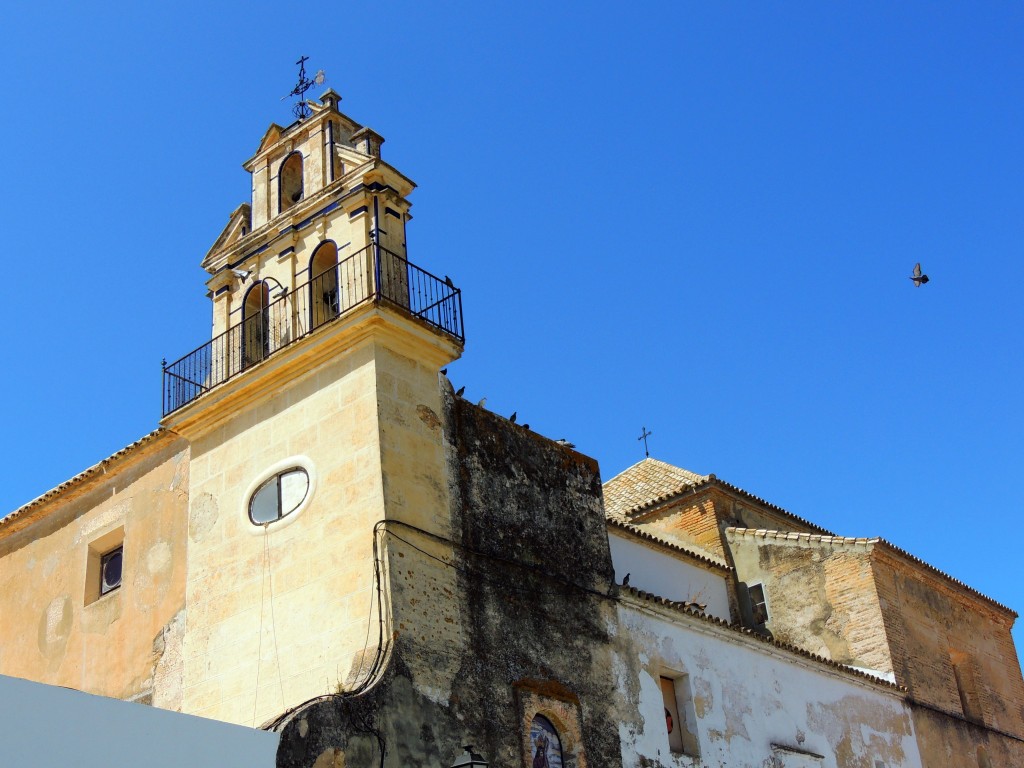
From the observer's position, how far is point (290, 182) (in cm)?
1616

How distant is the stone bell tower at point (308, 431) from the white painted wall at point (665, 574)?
17.6 ft

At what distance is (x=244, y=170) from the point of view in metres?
16.6

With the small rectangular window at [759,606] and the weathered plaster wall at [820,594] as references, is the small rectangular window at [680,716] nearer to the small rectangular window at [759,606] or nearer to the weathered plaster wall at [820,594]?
the weathered plaster wall at [820,594]

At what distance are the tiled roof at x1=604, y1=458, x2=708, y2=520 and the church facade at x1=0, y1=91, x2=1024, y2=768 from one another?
4451 millimetres

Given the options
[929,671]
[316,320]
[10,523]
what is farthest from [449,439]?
[929,671]

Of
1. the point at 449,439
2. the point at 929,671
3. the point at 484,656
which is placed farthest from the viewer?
the point at 929,671

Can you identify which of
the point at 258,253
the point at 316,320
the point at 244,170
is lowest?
the point at 316,320

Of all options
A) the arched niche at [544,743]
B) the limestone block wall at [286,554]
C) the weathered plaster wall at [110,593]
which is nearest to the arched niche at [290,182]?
the limestone block wall at [286,554]

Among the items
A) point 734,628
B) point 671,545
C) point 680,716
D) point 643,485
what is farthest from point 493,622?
point 643,485

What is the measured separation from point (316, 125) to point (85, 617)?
6.94 meters

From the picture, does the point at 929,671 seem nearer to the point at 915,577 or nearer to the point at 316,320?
the point at 915,577

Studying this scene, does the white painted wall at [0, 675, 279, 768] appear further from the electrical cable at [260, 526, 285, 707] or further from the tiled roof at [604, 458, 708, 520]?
the tiled roof at [604, 458, 708, 520]

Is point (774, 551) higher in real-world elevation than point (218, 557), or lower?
higher

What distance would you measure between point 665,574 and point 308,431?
308 inches
